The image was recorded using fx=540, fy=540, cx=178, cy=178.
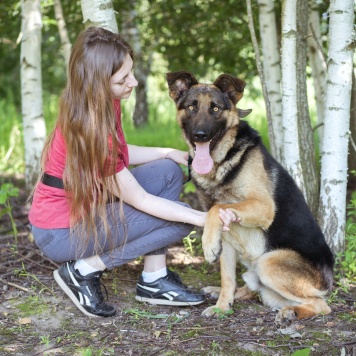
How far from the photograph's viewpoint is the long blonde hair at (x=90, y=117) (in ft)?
10.8

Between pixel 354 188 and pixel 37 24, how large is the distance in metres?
4.24

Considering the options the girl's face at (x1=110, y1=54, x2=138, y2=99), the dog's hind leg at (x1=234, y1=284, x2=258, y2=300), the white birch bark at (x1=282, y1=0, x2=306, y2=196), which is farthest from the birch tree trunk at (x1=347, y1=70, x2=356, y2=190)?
the girl's face at (x1=110, y1=54, x2=138, y2=99)

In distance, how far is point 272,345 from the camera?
3.19 m

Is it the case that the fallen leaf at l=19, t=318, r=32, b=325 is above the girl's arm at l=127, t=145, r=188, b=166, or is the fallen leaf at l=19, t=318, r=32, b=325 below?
below

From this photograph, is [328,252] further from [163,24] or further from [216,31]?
[163,24]

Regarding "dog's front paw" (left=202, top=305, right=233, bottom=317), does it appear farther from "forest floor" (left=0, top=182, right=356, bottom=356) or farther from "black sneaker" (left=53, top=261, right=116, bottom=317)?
"black sneaker" (left=53, top=261, right=116, bottom=317)

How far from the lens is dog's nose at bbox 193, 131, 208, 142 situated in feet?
11.6

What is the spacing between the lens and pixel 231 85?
12.3 feet

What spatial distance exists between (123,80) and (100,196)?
76cm

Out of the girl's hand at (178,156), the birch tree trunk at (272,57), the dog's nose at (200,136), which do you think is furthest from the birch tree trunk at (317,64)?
the dog's nose at (200,136)

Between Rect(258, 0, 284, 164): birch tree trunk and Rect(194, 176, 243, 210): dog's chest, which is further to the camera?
Rect(258, 0, 284, 164): birch tree trunk

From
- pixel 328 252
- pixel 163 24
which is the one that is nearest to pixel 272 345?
pixel 328 252

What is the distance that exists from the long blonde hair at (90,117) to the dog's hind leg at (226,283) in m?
1.04

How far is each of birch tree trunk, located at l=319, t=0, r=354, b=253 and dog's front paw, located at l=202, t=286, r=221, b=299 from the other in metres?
1.02
